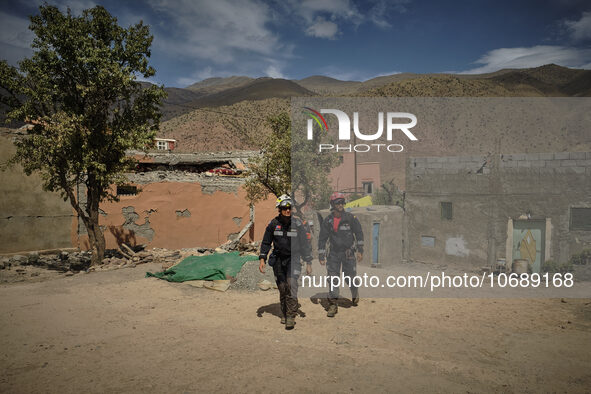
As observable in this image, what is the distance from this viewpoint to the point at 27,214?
13094mm

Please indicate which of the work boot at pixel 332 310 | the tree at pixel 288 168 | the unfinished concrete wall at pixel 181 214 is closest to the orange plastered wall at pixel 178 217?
the unfinished concrete wall at pixel 181 214

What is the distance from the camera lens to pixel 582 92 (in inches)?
2785

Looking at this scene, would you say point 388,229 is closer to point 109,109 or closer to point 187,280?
point 187,280

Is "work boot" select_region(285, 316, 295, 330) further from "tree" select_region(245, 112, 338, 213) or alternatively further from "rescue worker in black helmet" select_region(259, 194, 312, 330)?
"tree" select_region(245, 112, 338, 213)

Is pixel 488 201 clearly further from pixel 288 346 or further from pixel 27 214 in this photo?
pixel 27 214

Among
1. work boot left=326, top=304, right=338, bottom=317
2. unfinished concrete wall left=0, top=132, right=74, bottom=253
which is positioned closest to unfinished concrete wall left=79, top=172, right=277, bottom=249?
unfinished concrete wall left=0, top=132, right=74, bottom=253

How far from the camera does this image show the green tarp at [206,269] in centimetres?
902

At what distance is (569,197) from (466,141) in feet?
123

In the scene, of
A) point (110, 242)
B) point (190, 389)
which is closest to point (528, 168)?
point (190, 389)

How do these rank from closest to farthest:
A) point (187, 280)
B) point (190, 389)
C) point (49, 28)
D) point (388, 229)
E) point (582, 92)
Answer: point (190, 389)
point (187, 280)
point (49, 28)
point (388, 229)
point (582, 92)

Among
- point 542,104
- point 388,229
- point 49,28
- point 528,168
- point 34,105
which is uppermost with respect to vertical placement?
point 542,104

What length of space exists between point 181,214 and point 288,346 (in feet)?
37.0

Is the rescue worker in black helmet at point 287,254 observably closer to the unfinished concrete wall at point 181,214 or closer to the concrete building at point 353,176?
the unfinished concrete wall at point 181,214

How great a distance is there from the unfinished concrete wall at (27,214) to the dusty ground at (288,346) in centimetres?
673
